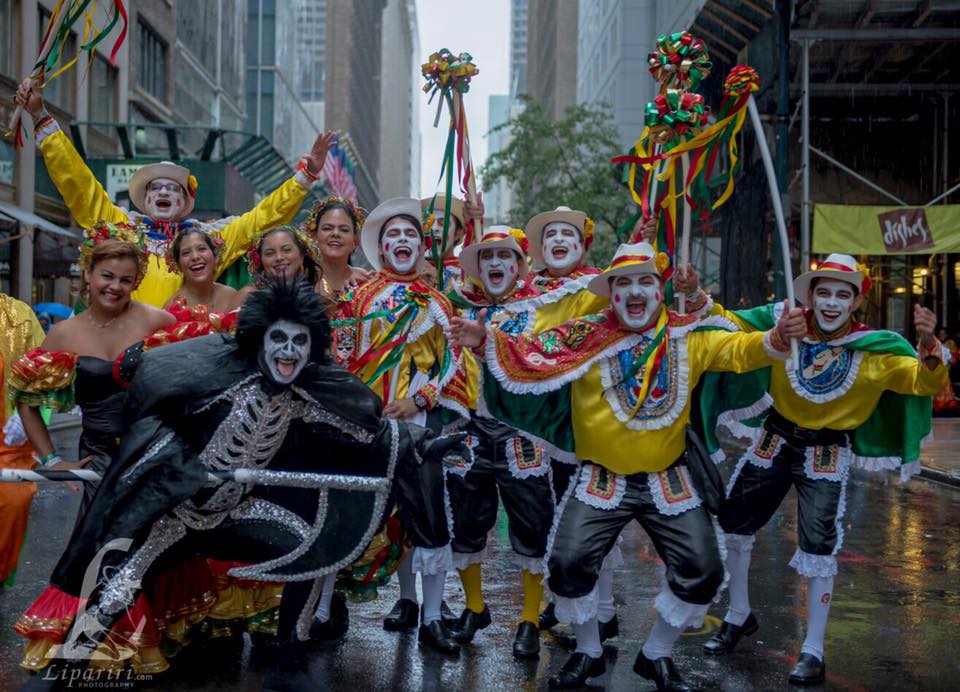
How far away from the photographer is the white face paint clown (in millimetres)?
5484

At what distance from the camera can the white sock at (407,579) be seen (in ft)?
19.9

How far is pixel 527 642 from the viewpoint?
5.50m

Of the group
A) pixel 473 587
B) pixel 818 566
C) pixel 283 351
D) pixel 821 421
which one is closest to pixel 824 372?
pixel 821 421

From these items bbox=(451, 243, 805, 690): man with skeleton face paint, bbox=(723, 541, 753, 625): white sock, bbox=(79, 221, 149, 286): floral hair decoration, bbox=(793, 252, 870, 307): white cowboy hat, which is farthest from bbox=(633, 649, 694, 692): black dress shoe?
bbox=(79, 221, 149, 286): floral hair decoration

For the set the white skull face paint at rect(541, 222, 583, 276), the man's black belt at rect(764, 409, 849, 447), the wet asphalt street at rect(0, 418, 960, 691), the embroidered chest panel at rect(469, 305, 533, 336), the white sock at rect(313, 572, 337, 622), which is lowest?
the wet asphalt street at rect(0, 418, 960, 691)

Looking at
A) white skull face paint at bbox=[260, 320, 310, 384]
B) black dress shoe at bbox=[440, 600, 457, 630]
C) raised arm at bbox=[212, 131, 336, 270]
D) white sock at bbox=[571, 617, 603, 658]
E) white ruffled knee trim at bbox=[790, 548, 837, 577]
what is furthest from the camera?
raised arm at bbox=[212, 131, 336, 270]

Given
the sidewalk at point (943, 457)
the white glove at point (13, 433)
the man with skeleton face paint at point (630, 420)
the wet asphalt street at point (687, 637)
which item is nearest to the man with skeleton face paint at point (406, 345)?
the wet asphalt street at point (687, 637)

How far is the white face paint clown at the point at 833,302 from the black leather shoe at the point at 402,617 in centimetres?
259

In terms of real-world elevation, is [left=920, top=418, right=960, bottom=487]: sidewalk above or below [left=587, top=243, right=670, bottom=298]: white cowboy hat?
below

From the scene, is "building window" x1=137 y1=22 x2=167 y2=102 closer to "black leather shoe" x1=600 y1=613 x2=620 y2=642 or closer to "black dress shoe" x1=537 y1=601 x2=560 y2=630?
"black dress shoe" x1=537 y1=601 x2=560 y2=630

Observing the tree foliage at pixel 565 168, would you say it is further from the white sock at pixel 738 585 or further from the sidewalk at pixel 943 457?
the white sock at pixel 738 585

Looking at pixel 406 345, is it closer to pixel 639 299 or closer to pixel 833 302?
pixel 639 299

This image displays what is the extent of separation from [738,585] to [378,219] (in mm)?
2661
